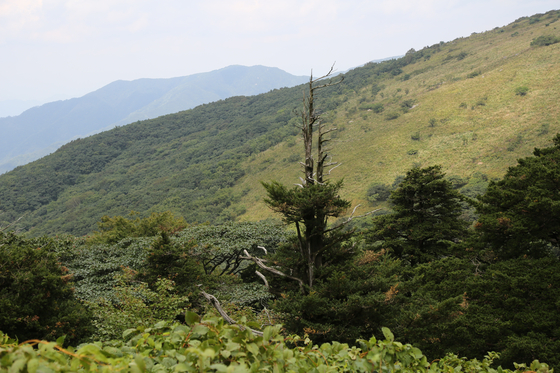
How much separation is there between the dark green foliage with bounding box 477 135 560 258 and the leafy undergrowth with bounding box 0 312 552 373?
717 centimetres

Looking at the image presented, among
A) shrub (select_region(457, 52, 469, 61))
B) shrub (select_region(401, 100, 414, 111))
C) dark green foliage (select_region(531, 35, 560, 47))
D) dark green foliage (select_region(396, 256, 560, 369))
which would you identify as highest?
→ shrub (select_region(457, 52, 469, 61))

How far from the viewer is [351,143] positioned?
55.6 metres

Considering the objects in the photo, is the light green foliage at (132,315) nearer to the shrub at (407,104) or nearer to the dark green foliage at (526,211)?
the dark green foliage at (526,211)

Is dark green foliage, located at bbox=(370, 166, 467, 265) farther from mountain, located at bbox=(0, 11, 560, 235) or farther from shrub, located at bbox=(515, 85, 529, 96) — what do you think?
shrub, located at bbox=(515, 85, 529, 96)

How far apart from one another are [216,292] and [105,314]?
174 inches

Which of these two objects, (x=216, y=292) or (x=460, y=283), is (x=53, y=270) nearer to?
(x=216, y=292)

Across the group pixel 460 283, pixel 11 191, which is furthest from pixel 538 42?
pixel 11 191

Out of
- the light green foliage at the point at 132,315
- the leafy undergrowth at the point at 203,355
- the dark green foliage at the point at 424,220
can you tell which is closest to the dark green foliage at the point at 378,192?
the dark green foliage at the point at 424,220

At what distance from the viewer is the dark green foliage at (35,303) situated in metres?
6.67

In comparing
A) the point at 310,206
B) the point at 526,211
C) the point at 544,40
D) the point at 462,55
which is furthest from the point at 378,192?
the point at 462,55

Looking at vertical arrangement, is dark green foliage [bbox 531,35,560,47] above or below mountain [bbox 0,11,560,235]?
above

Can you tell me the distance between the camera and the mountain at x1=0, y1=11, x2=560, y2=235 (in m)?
41.5

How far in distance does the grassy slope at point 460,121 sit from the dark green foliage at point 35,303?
34120 millimetres

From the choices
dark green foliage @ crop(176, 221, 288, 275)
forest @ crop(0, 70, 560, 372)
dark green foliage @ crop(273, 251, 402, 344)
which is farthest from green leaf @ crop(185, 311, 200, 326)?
dark green foliage @ crop(176, 221, 288, 275)
